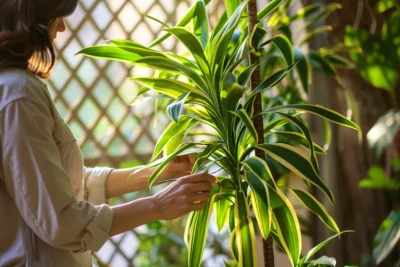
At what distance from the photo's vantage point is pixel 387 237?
7.57 feet

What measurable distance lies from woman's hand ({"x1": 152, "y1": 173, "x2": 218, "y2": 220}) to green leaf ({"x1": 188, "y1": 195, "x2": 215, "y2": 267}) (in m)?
0.14

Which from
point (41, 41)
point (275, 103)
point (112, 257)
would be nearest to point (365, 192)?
point (275, 103)

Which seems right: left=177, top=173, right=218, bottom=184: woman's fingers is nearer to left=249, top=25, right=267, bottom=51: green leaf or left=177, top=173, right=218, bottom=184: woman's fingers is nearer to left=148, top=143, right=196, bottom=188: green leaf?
left=148, top=143, right=196, bottom=188: green leaf

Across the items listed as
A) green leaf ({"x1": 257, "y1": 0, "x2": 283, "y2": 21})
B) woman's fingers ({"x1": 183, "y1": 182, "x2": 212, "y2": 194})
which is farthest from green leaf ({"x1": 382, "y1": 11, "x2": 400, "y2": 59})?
woman's fingers ({"x1": 183, "y1": 182, "x2": 212, "y2": 194})

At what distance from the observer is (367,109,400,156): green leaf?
2314 millimetres

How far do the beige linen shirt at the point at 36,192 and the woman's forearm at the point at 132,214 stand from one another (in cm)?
2

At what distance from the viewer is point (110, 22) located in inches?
104

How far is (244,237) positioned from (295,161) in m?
0.19

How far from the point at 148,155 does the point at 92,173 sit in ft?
3.87

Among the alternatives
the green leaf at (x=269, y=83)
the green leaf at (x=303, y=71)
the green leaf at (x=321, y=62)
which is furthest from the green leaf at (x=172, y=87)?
the green leaf at (x=321, y=62)

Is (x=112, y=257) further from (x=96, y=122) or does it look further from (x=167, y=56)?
(x=167, y=56)

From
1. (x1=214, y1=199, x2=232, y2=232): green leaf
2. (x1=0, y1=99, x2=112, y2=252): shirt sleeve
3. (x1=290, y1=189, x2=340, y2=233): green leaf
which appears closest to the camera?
(x1=0, y1=99, x2=112, y2=252): shirt sleeve

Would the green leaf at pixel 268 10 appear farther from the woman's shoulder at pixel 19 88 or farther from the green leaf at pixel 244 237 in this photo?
the woman's shoulder at pixel 19 88

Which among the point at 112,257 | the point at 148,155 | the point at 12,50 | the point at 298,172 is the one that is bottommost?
the point at 112,257
